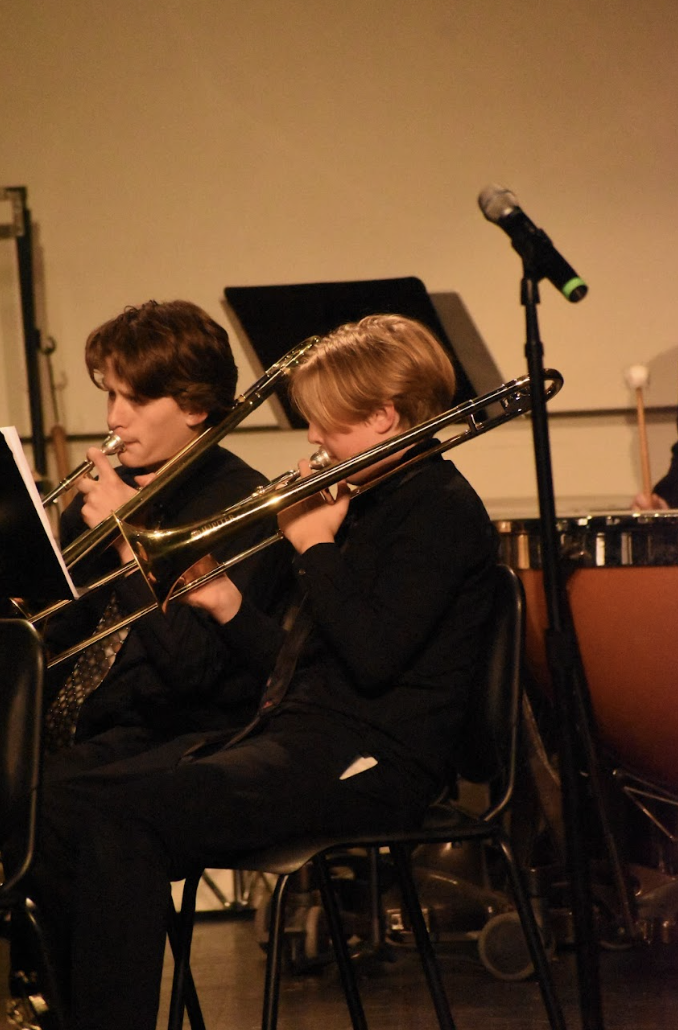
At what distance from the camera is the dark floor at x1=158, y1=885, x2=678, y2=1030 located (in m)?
2.23

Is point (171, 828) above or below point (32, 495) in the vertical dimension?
below

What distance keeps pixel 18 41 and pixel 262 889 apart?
9.13 feet

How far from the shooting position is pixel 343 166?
3828 mm

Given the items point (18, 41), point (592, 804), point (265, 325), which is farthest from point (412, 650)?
point (18, 41)

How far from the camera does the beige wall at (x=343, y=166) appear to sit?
380 centimetres

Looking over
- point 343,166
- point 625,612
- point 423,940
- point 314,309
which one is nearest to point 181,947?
point 423,940

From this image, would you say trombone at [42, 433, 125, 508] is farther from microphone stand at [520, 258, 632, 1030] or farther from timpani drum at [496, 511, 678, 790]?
microphone stand at [520, 258, 632, 1030]

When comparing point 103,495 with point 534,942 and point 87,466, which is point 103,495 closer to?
point 87,466

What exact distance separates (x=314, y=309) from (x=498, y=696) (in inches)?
64.3

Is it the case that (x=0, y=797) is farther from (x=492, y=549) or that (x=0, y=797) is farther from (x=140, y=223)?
(x=140, y=223)

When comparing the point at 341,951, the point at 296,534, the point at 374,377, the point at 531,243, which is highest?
the point at 531,243

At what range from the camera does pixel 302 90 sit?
3.84m

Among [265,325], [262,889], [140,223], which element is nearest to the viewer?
[262,889]

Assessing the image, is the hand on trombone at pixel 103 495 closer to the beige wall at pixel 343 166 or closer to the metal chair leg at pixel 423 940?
the metal chair leg at pixel 423 940
